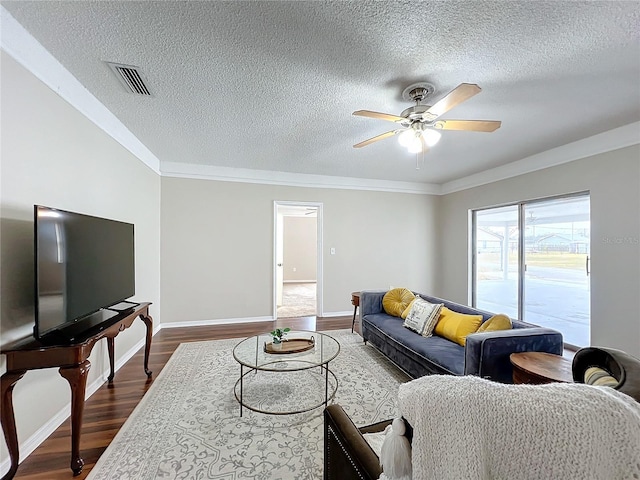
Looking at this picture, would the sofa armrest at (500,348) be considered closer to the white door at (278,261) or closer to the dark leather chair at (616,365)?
the dark leather chair at (616,365)

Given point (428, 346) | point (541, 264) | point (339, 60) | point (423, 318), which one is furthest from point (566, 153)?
point (339, 60)

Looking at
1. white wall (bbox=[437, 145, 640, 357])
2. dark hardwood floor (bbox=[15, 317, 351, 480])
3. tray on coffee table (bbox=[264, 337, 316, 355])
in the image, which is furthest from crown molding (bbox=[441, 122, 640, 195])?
dark hardwood floor (bbox=[15, 317, 351, 480])

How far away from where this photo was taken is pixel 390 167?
458cm

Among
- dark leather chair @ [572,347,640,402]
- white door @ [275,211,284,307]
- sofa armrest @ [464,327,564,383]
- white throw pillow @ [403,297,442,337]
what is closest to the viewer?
dark leather chair @ [572,347,640,402]

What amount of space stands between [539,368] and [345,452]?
4.48 feet

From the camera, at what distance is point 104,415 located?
2.12 meters

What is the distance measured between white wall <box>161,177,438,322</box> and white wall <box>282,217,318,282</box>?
465 cm

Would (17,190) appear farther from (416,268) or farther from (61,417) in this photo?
(416,268)

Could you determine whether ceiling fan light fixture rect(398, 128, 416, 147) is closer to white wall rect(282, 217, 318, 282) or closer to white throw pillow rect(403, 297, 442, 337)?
white throw pillow rect(403, 297, 442, 337)

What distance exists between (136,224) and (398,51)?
10.9 feet

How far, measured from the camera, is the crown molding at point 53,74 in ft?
5.24

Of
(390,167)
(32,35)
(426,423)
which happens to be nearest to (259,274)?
(390,167)

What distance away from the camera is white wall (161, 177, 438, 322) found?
A: 14.4ft

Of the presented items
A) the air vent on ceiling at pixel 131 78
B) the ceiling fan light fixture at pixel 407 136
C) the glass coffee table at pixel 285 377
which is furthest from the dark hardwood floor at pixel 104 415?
the ceiling fan light fixture at pixel 407 136
